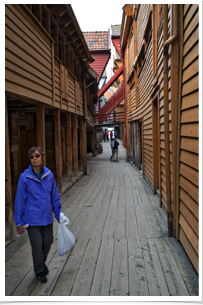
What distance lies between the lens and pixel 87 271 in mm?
3391

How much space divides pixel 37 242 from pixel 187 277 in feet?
6.03

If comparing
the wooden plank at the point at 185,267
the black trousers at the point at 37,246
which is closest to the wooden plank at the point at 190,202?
the wooden plank at the point at 185,267

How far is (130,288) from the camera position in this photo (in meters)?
2.94

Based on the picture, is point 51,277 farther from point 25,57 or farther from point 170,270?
point 25,57

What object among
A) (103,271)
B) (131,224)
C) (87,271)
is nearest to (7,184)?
(87,271)

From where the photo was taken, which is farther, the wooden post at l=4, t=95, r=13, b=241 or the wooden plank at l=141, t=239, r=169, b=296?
the wooden post at l=4, t=95, r=13, b=241

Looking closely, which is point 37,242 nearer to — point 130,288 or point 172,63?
point 130,288

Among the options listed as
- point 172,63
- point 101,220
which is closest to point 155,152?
point 101,220

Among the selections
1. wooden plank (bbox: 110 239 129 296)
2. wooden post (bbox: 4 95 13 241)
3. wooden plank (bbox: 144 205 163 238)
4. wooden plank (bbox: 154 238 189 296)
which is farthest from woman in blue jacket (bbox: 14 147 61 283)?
wooden plank (bbox: 144 205 163 238)

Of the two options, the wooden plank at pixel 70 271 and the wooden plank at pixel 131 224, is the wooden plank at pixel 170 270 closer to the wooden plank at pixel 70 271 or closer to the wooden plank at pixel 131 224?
the wooden plank at pixel 131 224

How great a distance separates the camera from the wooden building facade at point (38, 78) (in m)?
4.21

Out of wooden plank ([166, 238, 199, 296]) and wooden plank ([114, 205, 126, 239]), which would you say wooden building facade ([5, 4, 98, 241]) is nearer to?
wooden plank ([114, 205, 126, 239])

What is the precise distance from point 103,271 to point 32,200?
4.31 feet

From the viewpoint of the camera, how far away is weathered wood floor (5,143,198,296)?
2.96 m
